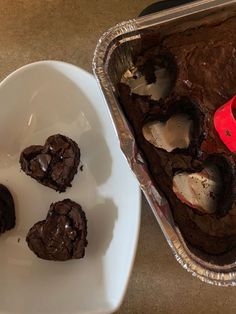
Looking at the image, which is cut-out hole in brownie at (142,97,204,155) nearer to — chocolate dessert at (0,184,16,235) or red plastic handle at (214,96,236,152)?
red plastic handle at (214,96,236,152)

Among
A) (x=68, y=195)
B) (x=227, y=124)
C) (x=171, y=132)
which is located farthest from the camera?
(x=68, y=195)

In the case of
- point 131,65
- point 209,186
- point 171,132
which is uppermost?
point 131,65

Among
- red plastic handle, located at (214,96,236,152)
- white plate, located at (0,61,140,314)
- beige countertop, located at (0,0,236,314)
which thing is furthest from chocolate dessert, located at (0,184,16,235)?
red plastic handle, located at (214,96,236,152)

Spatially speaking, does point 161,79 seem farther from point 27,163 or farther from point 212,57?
point 27,163

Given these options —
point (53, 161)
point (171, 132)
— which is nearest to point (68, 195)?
point (53, 161)

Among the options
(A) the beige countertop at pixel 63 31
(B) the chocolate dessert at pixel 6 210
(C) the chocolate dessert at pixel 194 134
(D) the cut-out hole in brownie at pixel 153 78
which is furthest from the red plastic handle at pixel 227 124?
(B) the chocolate dessert at pixel 6 210

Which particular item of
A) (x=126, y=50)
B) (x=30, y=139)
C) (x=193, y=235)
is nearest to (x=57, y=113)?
(x=30, y=139)

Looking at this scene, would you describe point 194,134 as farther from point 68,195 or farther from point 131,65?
point 68,195
